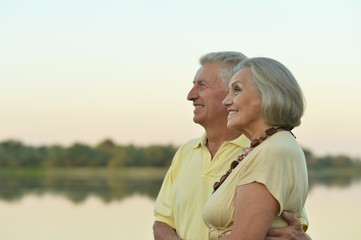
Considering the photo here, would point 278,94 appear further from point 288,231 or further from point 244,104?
point 288,231

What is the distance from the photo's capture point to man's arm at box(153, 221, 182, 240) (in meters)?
3.14

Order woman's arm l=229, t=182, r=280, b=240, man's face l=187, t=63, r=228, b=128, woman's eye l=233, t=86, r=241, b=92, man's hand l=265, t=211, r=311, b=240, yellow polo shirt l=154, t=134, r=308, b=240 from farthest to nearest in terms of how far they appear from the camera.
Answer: man's face l=187, t=63, r=228, b=128
yellow polo shirt l=154, t=134, r=308, b=240
woman's eye l=233, t=86, r=241, b=92
man's hand l=265, t=211, r=311, b=240
woman's arm l=229, t=182, r=280, b=240

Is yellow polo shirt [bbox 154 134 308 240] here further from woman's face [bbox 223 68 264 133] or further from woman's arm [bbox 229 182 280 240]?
woman's arm [bbox 229 182 280 240]

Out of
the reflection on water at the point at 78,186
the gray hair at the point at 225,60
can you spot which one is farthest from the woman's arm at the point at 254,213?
the reflection on water at the point at 78,186

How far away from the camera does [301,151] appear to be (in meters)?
2.22

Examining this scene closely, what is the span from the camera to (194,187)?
315 centimetres

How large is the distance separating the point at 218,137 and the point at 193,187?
0.97 feet

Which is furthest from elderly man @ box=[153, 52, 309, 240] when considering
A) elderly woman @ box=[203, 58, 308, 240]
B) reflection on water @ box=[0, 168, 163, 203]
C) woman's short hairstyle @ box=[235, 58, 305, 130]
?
reflection on water @ box=[0, 168, 163, 203]

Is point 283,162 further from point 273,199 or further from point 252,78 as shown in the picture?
point 252,78

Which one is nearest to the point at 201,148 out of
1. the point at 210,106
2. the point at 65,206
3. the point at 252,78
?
the point at 210,106

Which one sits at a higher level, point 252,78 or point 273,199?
point 252,78

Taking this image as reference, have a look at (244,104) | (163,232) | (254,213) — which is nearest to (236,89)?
(244,104)

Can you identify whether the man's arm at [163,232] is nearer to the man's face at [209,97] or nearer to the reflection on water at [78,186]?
the man's face at [209,97]

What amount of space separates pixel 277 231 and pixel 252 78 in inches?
21.8
